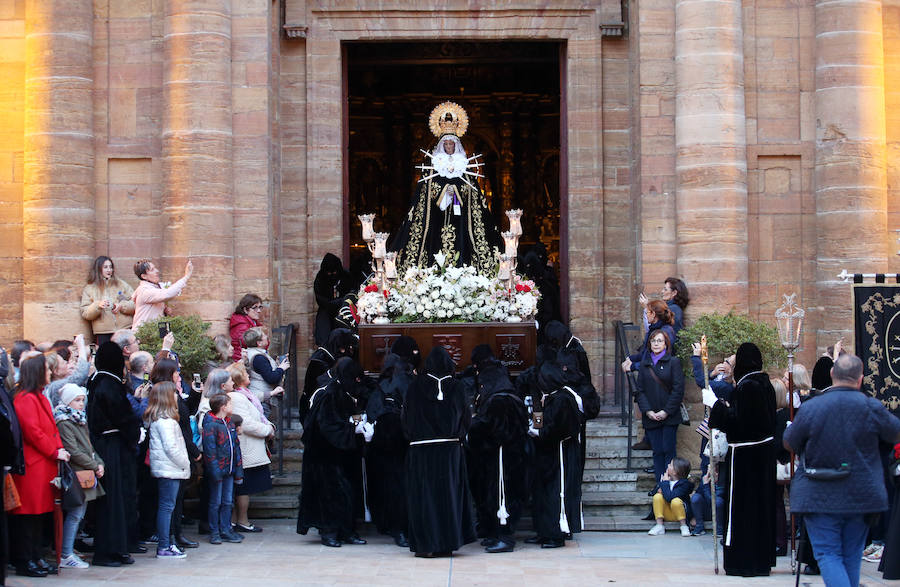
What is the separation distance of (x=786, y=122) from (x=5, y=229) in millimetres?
8770

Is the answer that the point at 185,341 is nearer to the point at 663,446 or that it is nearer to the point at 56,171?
the point at 56,171

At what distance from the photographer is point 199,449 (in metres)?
11.4

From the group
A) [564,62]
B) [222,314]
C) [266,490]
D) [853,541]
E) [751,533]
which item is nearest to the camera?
[853,541]

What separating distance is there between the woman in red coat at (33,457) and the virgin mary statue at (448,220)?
242 inches

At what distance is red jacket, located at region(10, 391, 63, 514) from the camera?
9.94 meters

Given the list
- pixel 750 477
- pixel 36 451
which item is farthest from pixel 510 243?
pixel 36 451

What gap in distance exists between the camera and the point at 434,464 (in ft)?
36.8

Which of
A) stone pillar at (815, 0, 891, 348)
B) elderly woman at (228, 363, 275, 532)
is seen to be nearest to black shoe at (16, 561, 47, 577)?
elderly woman at (228, 363, 275, 532)

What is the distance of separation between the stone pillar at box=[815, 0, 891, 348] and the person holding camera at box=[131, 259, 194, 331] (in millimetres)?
6913

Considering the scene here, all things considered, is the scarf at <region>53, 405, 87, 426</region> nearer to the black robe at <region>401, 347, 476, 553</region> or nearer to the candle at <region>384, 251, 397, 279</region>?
the black robe at <region>401, 347, 476, 553</region>

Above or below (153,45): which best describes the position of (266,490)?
below

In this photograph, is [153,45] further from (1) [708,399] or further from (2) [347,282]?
(1) [708,399]

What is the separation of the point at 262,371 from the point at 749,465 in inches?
188

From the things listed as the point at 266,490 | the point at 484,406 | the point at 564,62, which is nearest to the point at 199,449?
the point at 266,490
